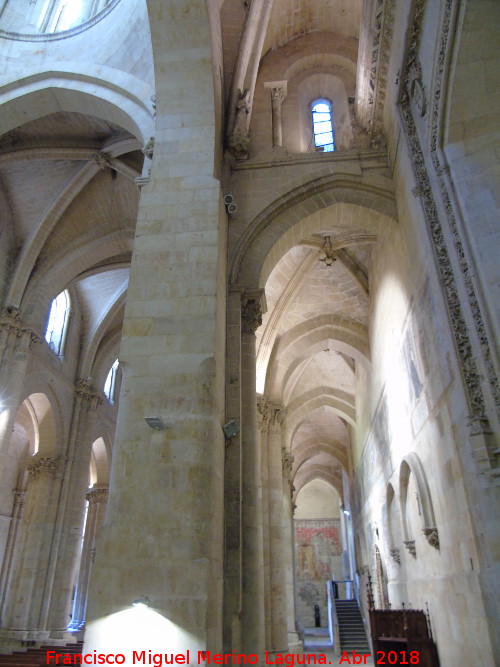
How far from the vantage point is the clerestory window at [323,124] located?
1004cm

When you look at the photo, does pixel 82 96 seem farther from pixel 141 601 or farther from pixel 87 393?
pixel 87 393

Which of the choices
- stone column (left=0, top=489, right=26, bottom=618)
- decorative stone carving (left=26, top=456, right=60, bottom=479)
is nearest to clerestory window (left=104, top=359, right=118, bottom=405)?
stone column (left=0, top=489, right=26, bottom=618)

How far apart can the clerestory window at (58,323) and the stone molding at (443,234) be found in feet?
38.4

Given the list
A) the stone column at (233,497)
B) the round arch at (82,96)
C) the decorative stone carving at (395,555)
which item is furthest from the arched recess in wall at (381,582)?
Answer: the round arch at (82,96)

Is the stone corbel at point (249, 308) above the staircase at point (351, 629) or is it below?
above

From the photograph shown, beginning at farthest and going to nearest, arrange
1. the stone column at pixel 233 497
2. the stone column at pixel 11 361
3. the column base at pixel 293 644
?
1. the column base at pixel 293 644
2. the stone column at pixel 11 361
3. the stone column at pixel 233 497

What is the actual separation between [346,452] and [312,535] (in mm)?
10917

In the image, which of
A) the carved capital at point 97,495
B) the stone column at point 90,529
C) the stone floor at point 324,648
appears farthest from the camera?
the carved capital at point 97,495

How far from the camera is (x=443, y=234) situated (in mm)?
5582

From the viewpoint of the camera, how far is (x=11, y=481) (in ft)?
53.7

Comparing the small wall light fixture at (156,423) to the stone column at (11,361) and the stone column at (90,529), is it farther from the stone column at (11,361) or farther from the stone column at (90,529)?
the stone column at (90,529)

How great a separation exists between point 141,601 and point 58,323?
12149 mm

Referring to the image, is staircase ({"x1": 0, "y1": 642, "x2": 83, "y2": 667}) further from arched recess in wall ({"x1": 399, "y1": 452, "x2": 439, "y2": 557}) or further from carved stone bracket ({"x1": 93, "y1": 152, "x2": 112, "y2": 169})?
carved stone bracket ({"x1": 93, "y1": 152, "x2": 112, "y2": 169})

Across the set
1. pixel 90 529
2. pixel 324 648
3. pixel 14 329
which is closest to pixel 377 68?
pixel 14 329
